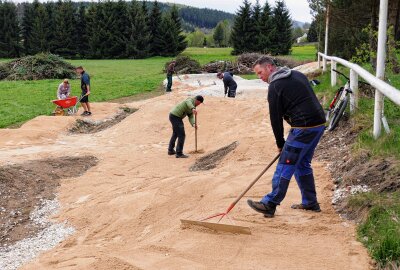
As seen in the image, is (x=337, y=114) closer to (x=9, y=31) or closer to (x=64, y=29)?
(x=64, y=29)

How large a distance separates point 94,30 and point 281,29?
2293 centimetres

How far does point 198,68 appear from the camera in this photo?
32.4 m

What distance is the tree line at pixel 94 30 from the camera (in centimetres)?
5500

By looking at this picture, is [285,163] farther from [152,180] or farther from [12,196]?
[12,196]

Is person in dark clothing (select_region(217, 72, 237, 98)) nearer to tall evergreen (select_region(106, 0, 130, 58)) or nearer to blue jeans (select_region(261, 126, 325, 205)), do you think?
blue jeans (select_region(261, 126, 325, 205))

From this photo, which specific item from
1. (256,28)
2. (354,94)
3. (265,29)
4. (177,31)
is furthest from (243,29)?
(354,94)

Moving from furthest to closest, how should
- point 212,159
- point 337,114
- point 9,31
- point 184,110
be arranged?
point 9,31
point 184,110
point 212,159
point 337,114

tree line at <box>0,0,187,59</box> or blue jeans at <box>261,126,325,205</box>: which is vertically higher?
tree line at <box>0,0,187,59</box>

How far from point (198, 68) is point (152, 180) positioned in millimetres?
24969

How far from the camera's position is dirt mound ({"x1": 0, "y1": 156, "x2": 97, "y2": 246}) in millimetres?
6422

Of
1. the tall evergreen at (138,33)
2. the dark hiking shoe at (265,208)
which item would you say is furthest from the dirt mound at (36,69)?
the dark hiking shoe at (265,208)

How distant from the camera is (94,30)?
181ft

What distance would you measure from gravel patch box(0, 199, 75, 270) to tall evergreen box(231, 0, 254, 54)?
4835cm

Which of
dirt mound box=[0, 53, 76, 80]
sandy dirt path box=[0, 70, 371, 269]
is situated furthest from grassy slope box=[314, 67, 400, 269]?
dirt mound box=[0, 53, 76, 80]
